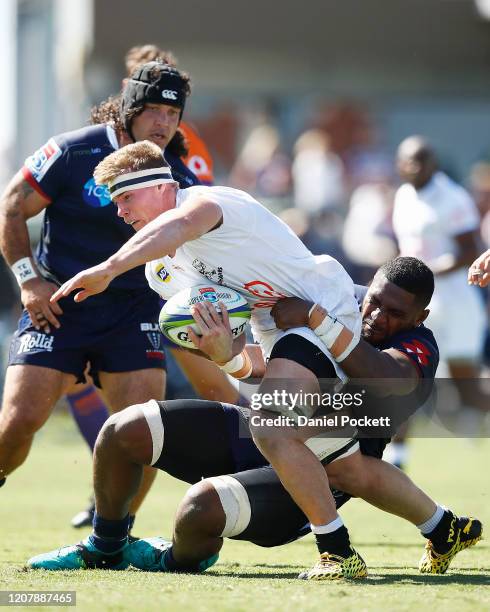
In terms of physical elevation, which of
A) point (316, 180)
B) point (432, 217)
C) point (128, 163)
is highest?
point (128, 163)

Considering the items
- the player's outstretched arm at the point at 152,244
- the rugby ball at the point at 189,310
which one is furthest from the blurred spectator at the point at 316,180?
the player's outstretched arm at the point at 152,244

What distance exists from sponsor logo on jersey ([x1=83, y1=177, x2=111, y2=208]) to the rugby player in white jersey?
0.93 metres

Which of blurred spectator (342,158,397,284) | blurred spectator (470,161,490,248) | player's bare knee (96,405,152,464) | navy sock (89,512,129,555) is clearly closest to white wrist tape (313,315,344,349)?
player's bare knee (96,405,152,464)

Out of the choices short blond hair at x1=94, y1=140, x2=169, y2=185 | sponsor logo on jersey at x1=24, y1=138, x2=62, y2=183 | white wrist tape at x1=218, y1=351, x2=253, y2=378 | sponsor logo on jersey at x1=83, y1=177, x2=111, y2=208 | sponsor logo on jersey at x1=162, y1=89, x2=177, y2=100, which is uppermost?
sponsor logo on jersey at x1=162, y1=89, x2=177, y2=100

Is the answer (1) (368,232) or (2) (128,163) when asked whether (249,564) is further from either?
(1) (368,232)

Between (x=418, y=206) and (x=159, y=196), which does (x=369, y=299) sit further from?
(x=418, y=206)

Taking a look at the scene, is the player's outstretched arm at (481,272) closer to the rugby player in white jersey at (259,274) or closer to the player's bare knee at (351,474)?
the rugby player in white jersey at (259,274)

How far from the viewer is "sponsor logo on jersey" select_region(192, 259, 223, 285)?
610cm

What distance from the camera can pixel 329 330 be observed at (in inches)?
235

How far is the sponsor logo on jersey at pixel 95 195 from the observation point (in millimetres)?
7184

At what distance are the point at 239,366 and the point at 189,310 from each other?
50 cm

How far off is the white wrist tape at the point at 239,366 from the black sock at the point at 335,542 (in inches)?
34.6

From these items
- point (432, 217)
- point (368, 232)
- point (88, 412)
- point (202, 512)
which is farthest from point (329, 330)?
point (368, 232)

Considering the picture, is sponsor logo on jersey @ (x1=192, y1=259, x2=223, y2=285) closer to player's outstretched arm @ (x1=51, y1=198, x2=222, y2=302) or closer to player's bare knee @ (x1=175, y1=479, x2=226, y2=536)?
player's outstretched arm @ (x1=51, y1=198, x2=222, y2=302)
